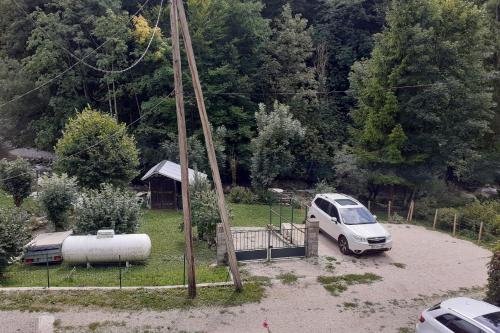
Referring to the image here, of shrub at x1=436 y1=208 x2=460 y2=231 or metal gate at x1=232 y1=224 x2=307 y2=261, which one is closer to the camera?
metal gate at x1=232 y1=224 x2=307 y2=261

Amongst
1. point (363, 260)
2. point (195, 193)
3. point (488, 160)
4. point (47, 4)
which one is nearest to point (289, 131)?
point (195, 193)

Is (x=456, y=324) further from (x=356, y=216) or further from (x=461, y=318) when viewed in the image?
(x=356, y=216)

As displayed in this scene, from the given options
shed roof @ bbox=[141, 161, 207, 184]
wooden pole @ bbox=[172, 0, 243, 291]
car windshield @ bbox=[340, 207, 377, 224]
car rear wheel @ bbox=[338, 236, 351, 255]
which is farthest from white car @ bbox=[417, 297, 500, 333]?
shed roof @ bbox=[141, 161, 207, 184]

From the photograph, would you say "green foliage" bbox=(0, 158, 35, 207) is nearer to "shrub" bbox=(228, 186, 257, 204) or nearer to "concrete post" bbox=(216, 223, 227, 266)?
"shrub" bbox=(228, 186, 257, 204)

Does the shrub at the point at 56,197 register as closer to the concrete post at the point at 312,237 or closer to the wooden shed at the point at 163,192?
the wooden shed at the point at 163,192

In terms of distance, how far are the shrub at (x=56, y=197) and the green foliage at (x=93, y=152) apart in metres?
3.17

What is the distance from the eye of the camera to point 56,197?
61.3 ft

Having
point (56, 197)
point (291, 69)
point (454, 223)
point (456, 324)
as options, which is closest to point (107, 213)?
point (56, 197)

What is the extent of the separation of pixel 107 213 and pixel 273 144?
43.2ft

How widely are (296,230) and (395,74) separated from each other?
48.9 feet

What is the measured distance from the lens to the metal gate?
1577cm

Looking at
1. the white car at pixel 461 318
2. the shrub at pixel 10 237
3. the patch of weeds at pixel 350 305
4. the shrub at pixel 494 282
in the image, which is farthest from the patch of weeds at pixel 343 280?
the shrub at pixel 10 237

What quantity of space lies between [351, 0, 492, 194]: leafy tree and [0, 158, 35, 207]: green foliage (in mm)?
20057

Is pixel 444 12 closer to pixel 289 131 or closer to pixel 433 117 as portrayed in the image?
pixel 433 117
